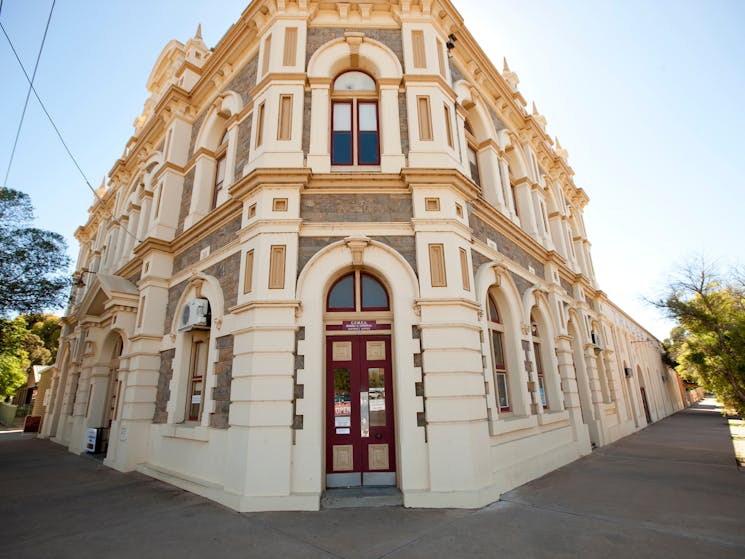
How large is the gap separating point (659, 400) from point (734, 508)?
31.6 metres

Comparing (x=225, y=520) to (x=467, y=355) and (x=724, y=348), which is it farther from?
(x=724, y=348)

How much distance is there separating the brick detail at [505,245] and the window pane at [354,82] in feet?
14.1

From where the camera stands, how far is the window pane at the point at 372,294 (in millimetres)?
7980

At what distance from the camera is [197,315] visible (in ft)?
30.1

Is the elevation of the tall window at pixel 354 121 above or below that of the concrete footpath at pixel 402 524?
above

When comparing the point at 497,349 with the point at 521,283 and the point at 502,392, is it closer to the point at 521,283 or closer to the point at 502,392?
the point at 502,392

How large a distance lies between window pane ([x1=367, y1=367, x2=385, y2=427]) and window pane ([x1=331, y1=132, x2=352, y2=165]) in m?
4.92

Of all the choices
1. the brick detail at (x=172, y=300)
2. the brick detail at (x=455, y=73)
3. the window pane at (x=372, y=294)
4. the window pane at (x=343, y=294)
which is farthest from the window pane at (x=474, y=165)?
the brick detail at (x=172, y=300)

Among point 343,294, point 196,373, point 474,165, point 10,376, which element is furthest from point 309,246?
point 10,376

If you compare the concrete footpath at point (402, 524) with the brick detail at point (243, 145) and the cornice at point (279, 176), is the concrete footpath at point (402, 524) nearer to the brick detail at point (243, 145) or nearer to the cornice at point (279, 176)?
the cornice at point (279, 176)

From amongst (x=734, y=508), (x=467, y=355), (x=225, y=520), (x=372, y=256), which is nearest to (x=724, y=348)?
(x=734, y=508)

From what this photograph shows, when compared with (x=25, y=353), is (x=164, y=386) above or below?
below

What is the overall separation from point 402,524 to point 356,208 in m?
5.91

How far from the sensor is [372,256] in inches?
310
